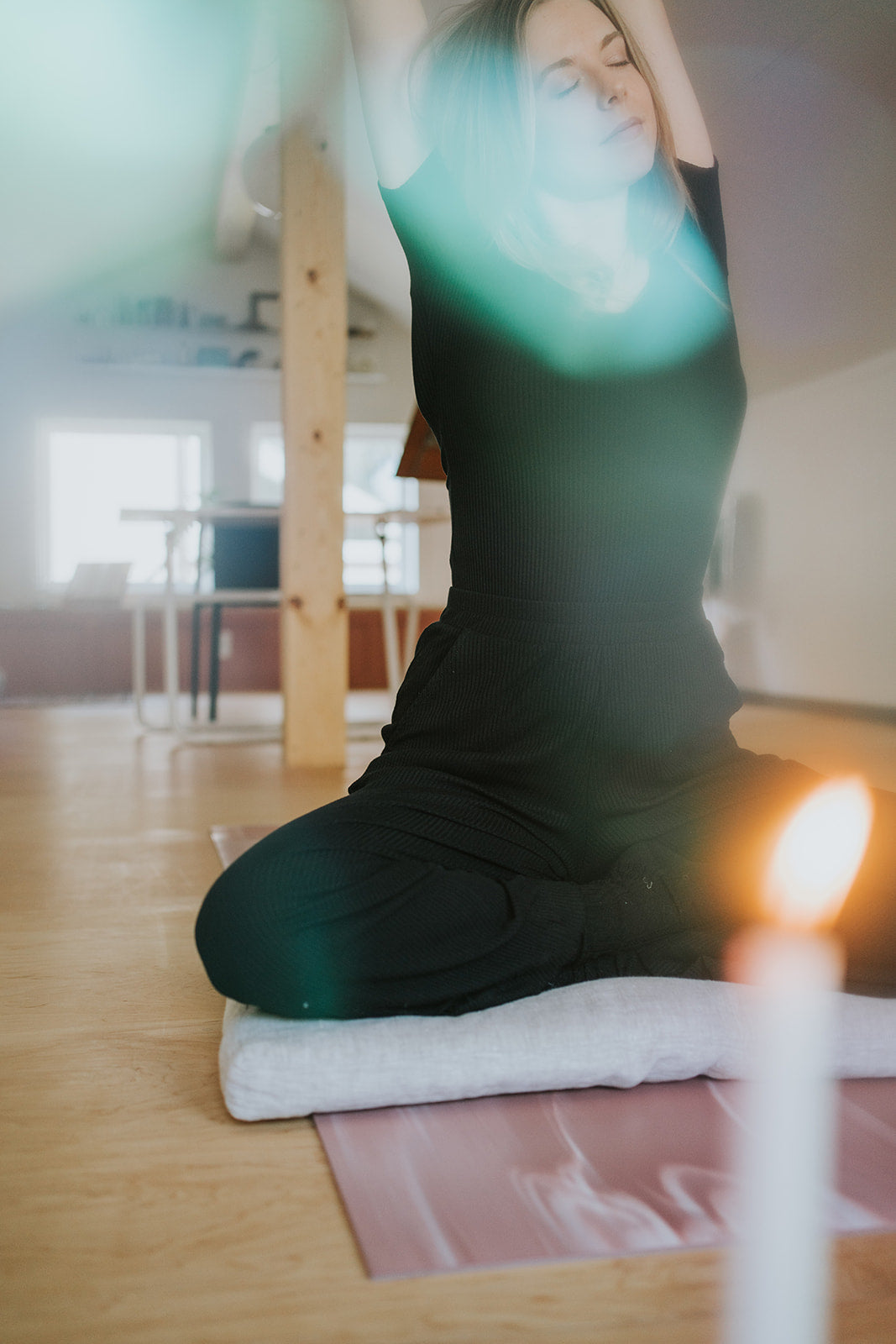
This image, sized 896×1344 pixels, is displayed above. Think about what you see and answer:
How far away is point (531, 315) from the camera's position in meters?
0.96

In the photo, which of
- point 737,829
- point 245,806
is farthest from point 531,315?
point 245,806

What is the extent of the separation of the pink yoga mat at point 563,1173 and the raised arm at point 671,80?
86cm

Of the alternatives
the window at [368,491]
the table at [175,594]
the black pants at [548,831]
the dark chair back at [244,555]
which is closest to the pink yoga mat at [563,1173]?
the black pants at [548,831]

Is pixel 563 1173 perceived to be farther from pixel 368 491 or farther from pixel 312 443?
pixel 368 491

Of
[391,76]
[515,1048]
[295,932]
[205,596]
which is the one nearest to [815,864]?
[515,1048]

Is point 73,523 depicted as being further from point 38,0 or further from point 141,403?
point 38,0

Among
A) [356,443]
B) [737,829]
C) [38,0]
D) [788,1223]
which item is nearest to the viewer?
[788,1223]

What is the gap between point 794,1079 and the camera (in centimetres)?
84

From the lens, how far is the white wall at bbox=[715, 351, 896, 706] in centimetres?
462

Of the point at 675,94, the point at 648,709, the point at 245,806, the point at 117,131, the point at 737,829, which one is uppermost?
the point at 117,131

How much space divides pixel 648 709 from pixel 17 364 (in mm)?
7414

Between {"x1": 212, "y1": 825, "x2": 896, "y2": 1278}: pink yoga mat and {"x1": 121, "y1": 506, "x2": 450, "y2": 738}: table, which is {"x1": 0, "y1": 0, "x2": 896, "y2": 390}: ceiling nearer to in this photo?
{"x1": 121, "y1": 506, "x2": 450, "y2": 738}: table

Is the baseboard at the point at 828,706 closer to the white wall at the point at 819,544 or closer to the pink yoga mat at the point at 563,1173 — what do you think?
the white wall at the point at 819,544

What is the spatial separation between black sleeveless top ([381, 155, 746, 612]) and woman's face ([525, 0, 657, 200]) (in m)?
0.11
